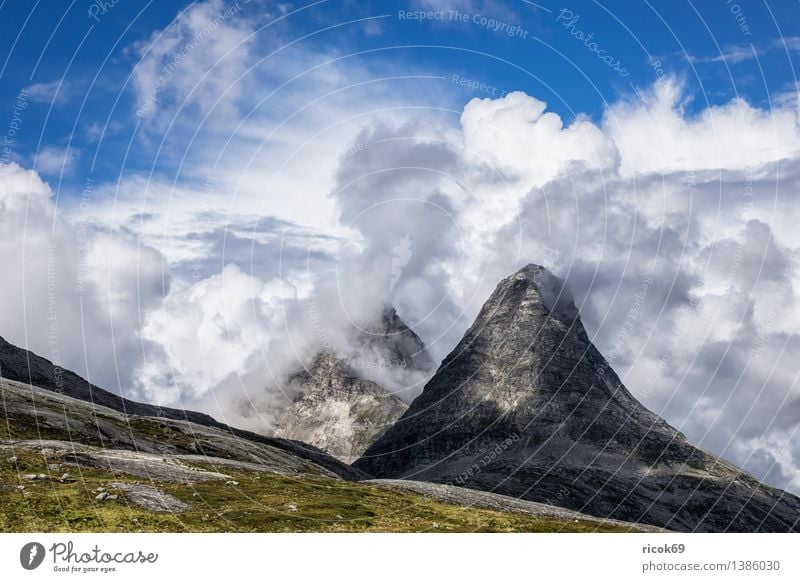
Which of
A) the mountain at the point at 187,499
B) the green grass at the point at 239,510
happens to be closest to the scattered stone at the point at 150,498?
the mountain at the point at 187,499

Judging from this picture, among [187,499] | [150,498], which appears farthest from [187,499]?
[150,498]

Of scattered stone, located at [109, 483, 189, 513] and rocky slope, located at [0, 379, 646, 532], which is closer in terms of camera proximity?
rocky slope, located at [0, 379, 646, 532]

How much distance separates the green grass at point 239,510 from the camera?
73938 mm

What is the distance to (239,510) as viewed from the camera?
9125 centimetres

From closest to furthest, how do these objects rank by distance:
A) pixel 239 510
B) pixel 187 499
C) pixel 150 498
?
1. pixel 150 498
2. pixel 239 510
3. pixel 187 499

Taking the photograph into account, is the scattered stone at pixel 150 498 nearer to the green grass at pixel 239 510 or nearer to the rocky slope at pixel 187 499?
the rocky slope at pixel 187 499

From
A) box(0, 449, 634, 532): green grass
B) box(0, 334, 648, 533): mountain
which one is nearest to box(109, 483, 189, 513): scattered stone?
box(0, 334, 648, 533): mountain

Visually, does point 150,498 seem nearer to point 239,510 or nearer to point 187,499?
point 187,499

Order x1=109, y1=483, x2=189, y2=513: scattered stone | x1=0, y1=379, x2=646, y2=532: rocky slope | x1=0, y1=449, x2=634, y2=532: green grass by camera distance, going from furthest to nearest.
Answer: x1=109, y1=483, x2=189, y2=513: scattered stone < x1=0, y1=379, x2=646, y2=532: rocky slope < x1=0, y1=449, x2=634, y2=532: green grass

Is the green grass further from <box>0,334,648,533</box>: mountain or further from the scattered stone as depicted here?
the scattered stone

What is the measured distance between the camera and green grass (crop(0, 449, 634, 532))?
243ft
